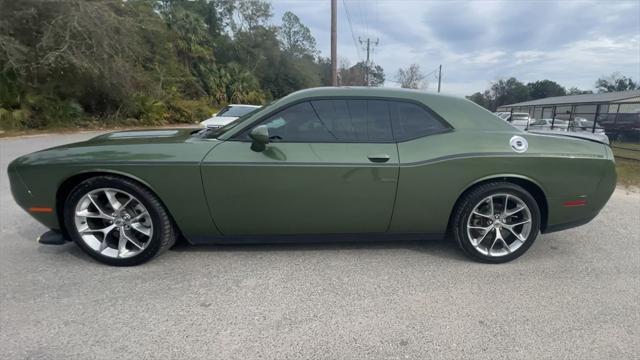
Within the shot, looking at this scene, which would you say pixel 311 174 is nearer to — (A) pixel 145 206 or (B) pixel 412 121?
(B) pixel 412 121

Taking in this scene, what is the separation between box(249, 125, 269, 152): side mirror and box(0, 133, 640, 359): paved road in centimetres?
101

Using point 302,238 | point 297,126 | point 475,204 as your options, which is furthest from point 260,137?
point 475,204

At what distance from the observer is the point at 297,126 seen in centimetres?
266

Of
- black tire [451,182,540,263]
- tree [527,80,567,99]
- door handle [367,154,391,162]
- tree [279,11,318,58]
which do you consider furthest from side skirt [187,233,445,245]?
tree [527,80,567,99]

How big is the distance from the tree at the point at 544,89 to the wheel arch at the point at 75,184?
8941 centimetres

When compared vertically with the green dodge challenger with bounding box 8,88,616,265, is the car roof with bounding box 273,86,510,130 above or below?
above

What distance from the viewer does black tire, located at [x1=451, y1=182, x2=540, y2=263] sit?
8.86 feet

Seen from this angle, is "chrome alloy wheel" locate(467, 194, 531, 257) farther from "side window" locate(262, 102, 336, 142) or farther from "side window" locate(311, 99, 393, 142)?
"side window" locate(262, 102, 336, 142)

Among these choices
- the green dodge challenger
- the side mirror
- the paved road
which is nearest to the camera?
the paved road

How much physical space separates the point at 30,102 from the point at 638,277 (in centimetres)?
1836

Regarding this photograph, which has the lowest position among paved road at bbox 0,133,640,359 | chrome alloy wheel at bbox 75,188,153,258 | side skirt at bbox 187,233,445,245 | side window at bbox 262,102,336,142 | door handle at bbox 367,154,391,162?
paved road at bbox 0,133,640,359

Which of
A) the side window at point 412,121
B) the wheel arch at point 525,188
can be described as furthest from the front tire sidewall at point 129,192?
the wheel arch at point 525,188

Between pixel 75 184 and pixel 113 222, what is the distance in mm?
442

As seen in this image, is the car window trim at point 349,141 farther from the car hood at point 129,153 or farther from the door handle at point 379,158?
the car hood at point 129,153
